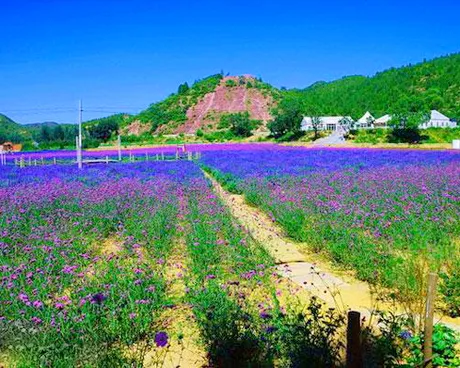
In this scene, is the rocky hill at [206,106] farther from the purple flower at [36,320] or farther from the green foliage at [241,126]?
the purple flower at [36,320]

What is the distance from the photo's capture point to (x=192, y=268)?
19.7ft

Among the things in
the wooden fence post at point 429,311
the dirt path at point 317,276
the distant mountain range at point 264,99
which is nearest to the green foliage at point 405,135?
the distant mountain range at point 264,99

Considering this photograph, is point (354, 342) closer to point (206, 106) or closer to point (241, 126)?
point (241, 126)

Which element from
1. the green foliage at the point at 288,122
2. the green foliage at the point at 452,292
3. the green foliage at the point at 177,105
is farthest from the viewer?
the green foliage at the point at 177,105

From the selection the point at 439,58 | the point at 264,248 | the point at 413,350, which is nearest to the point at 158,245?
the point at 264,248

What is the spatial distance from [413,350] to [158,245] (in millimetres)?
4335

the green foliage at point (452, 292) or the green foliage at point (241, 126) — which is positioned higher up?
the green foliage at point (241, 126)

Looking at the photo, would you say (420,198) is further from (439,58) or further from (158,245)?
(439,58)

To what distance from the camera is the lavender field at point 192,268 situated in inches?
145

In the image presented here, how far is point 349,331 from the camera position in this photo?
294 centimetres


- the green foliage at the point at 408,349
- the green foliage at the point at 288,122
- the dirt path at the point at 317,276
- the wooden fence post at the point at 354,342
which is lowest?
the dirt path at the point at 317,276

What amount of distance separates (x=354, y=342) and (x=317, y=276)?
10.9ft

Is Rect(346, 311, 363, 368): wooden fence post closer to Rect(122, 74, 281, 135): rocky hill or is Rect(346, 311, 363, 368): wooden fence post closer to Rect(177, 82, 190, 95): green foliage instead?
Rect(122, 74, 281, 135): rocky hill

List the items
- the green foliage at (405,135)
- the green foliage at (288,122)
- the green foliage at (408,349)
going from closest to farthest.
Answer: the green foliage at (408,349), the green foliage at (405,135), the green foliage at (288,122)
